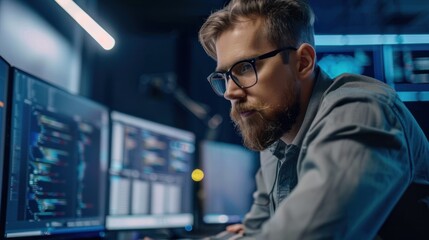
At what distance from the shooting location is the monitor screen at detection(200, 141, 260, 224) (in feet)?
7.59

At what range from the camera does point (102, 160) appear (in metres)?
1.67

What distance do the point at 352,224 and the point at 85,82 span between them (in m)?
1.90

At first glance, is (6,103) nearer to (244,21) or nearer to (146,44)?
(244,21)

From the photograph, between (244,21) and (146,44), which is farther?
(146,44)

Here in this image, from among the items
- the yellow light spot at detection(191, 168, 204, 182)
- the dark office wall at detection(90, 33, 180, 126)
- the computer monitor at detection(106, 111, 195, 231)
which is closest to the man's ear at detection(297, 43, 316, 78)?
the computer monitor at detection(106, 111, 195, 231)

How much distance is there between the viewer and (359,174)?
74 cm

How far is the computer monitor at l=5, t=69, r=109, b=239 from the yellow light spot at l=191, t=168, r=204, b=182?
2.06ft

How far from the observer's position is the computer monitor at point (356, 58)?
3.87 feet

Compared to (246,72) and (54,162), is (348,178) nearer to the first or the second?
(246,72)

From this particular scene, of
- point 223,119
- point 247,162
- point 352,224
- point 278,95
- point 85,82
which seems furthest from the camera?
point 223,119

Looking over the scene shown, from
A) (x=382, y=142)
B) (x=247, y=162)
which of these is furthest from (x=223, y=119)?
(x=382, y=142)

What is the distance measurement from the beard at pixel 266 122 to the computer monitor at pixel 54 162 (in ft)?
1.69

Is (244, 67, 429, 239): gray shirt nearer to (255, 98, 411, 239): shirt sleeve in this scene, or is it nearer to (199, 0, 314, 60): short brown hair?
(255, 98, 411, 239): shirt sleeve

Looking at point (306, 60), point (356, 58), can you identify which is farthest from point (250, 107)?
point (356, 58)
